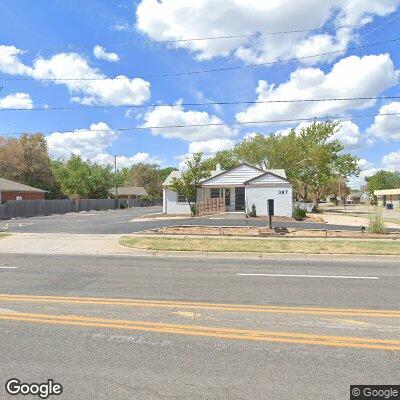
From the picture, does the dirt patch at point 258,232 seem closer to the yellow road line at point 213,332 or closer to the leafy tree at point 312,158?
the yellow road line at point 213,332

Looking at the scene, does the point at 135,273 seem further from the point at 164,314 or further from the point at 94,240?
the point at 94,240

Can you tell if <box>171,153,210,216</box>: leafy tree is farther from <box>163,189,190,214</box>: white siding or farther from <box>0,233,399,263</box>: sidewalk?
<box>0,233,399,263</box>: sidewalk

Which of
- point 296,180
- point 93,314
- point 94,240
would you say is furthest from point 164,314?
point 296,180

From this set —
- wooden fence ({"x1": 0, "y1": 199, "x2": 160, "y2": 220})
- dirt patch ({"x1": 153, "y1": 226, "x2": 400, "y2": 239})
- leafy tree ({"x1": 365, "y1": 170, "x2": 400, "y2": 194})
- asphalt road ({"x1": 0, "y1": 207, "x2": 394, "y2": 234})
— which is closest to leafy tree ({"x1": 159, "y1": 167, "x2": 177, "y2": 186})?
wooden fence ({"x1": 0, "y1": 199, "x2": 160, "y2": 220})

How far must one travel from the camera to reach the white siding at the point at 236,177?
3484 cm

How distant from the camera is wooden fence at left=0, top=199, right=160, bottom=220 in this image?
3891cm

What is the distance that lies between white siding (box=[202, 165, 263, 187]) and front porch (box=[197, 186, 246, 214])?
1162mm

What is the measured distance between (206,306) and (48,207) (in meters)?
43.0

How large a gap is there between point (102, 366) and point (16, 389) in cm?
96

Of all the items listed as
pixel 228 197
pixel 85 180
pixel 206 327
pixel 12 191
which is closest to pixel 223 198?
pixel 228 197

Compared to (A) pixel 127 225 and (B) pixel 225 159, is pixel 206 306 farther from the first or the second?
(B) pixel 225 159

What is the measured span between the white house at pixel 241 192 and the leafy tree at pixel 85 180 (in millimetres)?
30892

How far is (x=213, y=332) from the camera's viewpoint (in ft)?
18.9

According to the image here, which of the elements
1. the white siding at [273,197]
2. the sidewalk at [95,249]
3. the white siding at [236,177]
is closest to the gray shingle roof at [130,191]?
the white siding at [236,177]
